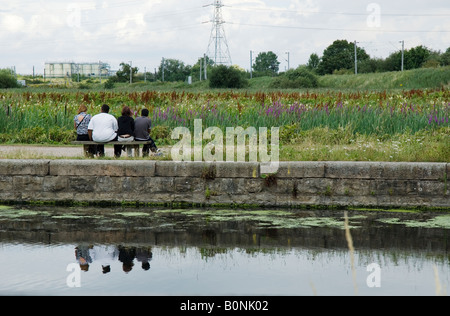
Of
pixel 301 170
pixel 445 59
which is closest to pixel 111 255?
pixel 301 170

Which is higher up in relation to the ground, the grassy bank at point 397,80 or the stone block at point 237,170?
the grassy bank at point 397,80

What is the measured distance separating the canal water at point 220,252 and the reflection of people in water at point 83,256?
13 millimetres

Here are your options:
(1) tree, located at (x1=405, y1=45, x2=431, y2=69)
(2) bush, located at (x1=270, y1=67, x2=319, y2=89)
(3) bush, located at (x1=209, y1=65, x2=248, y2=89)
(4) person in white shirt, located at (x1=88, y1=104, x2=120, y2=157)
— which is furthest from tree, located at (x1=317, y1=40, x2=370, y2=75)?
(4) person in white shirt, located at (x1=88, y1=104, x2=120, y2=157)

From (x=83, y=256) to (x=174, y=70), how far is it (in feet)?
363

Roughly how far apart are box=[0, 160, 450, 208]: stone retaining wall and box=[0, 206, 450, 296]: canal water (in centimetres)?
39

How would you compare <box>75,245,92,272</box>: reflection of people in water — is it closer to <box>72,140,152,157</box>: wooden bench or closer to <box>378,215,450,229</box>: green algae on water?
<box>378,215,450,229</box>: green algae on water

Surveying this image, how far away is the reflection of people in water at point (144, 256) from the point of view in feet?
23.1

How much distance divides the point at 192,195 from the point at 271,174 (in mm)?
1327

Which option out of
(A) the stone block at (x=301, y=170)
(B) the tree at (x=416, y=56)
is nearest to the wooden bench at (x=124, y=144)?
(A) the stone block at (x=301, y=170)

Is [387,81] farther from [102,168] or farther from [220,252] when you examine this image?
[220,252]

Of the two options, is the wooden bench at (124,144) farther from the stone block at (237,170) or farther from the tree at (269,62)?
the tree at (269,62)

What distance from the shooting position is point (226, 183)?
11.0 meters

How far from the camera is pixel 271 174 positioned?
10.9 metres
